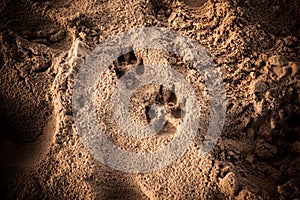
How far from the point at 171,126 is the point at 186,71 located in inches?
8.1

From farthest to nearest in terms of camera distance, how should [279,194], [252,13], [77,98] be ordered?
[252,13], [77,98], [279,194]

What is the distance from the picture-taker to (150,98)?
108 cm

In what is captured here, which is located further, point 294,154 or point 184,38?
point 184,38

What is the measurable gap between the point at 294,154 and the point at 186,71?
0.46m

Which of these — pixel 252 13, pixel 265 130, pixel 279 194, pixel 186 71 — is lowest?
pixel 279 194

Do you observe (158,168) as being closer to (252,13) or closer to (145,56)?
(145,56)

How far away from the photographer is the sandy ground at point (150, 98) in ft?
3.23

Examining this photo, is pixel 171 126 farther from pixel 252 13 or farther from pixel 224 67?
pixel 252 13

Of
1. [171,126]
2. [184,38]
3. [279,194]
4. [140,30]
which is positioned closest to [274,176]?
[279,194]

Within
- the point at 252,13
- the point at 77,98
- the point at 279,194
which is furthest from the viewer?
the point at 252,13

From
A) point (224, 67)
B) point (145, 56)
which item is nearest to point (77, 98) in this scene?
point (145, 56)

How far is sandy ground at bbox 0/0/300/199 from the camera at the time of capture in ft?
3.23

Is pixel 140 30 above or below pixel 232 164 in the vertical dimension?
above

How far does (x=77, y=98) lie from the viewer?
1.07 metres
